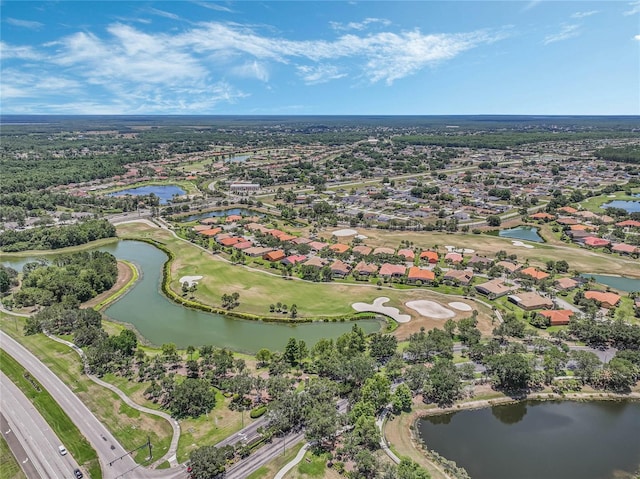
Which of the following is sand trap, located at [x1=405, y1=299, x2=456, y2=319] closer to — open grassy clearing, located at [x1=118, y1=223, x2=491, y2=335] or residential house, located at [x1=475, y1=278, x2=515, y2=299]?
open grassy clearing, located at [x1=118, y1=223, x2=491, y2=335]

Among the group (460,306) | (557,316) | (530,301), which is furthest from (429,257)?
(557,316)

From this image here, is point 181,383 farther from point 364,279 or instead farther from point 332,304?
point 364,279

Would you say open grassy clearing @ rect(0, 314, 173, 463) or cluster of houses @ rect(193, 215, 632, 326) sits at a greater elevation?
cluster of houses @ rect(193, 215, 632, 326)

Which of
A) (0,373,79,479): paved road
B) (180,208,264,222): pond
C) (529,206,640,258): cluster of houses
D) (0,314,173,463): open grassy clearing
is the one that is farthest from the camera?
(180,208,264,222): pond

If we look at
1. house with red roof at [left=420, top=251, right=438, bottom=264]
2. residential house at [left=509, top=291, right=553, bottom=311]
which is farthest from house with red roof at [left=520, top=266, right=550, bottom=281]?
house with red roof at [left=420, top=251, right=438, bottom=264]

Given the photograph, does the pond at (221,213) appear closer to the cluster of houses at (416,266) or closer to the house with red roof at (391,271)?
the cluster of houses at (416,266)

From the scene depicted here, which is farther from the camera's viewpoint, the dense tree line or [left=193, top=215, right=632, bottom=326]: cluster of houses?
[left=193, top=215, right=632, bottom=326]: cluster of houses

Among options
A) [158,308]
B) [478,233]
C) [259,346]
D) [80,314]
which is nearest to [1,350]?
[80,314]
